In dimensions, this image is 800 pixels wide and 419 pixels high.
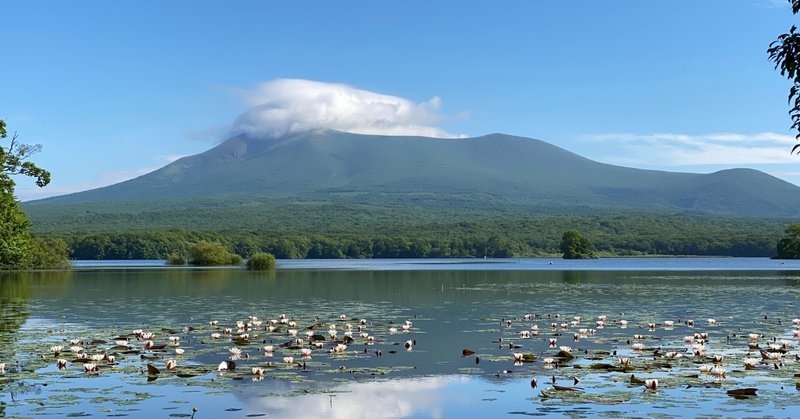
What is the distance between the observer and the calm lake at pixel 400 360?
12.9 m

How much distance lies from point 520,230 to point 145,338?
155105 mm

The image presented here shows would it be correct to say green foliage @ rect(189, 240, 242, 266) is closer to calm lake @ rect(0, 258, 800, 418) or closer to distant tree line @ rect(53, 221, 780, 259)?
distant tree line @ rect(53, 221, 780, 259)

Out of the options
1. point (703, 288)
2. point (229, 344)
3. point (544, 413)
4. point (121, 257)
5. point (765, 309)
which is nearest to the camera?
point (544, 413)

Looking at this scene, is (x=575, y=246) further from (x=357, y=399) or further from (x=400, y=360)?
(x=357, y=399)

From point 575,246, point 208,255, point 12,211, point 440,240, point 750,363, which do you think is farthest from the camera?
point 440,240

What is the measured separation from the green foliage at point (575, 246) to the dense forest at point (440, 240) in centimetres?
2065

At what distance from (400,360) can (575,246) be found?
11454 cm

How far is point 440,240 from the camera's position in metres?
154

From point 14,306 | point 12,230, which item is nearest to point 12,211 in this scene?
point 12,230

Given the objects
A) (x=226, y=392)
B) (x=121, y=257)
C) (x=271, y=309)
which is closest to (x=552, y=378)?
(x=226, y=392)

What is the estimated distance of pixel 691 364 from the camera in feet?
54.1

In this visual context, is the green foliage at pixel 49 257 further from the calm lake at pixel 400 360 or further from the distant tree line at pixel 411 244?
the calm lake at pixel 400 360

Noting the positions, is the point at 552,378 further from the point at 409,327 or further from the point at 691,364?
the point at 409,327

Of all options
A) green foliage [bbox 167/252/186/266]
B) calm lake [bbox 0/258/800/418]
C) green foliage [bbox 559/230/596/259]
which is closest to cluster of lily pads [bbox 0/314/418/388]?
calm lake [bbox 0/258/800/418]
